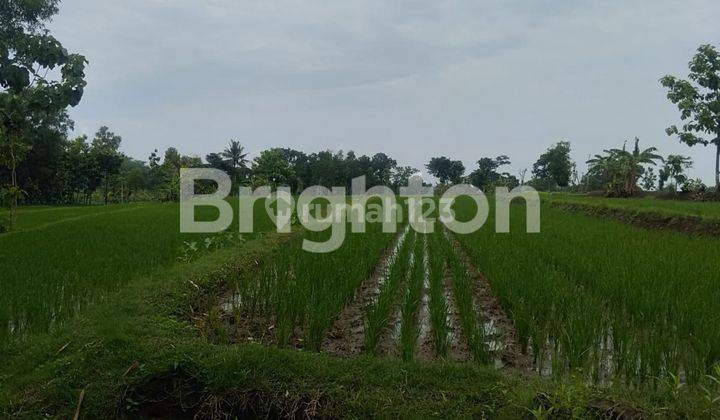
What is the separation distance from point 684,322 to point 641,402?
1.40 meters

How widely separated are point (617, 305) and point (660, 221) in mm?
7773

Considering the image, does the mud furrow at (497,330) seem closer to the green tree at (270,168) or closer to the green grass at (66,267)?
the green grass at (66,267)

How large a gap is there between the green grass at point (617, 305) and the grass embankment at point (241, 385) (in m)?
0.46

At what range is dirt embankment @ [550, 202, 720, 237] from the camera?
344 inches

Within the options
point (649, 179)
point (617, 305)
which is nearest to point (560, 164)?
point (649, 179)

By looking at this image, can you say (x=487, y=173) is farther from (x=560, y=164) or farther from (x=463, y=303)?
(x=463, y=303)

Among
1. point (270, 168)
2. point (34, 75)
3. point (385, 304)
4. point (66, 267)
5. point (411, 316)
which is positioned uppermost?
point (270, 168)

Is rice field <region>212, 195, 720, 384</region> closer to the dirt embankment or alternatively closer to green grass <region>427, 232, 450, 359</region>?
green grass <region>427, 232, 450, 359</region>

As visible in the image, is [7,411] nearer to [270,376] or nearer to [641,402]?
[270,376]

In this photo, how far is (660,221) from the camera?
10.5 meters

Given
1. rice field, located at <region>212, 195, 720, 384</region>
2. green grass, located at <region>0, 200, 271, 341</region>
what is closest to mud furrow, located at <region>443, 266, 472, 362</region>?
rice field, located at <region>212, 195, 720, 384</region>

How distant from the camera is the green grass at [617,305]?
2.80 metres

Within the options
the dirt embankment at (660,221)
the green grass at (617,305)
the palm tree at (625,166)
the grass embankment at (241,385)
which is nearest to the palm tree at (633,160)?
the palm tree at (625,166)

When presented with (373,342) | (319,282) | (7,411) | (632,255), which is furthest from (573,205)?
(7,411)
